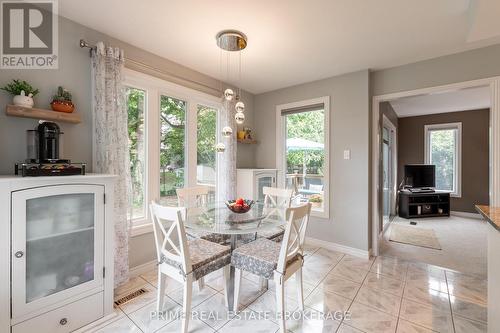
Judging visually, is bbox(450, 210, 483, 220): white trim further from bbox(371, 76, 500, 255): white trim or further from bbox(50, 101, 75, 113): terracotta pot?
bbox(50, 101, 75, 113): terracotta pot

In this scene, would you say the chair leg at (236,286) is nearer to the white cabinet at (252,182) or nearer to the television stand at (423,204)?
the white cabinet at (252,182)

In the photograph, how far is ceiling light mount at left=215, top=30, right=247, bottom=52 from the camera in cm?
222

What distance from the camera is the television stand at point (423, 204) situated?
5.32m

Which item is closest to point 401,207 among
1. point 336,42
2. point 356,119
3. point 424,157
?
point 424,157

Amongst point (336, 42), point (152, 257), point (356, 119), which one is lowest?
point (152, 257)

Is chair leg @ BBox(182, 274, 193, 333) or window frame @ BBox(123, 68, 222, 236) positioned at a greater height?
window frame @ BBox(123, 68, 222, 236)

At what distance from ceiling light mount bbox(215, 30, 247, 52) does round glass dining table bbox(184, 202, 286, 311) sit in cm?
171

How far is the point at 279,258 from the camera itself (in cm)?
171

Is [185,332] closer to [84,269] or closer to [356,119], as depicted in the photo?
[84,269]

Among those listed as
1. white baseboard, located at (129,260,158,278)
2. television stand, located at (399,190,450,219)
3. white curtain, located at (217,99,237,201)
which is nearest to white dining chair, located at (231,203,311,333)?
white baseboard, located at (129,260,158,278)

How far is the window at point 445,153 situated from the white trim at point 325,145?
4.23 m

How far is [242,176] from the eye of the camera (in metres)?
3.74

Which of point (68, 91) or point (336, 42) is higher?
point (336, 42)

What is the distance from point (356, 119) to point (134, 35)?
2.86m
